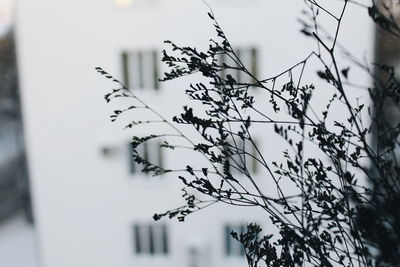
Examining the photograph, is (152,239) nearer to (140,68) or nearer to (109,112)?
(109,112)

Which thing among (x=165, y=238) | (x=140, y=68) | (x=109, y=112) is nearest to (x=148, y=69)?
(x=140, y=68)

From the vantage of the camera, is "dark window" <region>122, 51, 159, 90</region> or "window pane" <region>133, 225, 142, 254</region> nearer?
"dark window" <region>122, 51, 159, 90</region>

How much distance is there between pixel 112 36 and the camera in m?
2.57

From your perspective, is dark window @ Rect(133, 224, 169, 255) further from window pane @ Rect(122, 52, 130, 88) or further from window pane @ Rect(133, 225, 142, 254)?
window pane @ Rect(122, 52, 130, 88)

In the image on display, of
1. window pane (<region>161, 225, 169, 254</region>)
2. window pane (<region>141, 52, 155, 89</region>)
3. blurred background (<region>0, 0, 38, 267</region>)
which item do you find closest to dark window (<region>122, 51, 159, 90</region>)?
window pane (<region>141, 52, 155, 89</region>)

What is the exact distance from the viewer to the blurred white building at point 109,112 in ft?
7.79

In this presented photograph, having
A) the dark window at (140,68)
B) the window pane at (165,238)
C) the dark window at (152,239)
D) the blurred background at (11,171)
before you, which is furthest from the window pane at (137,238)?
the dark window at (140,68)

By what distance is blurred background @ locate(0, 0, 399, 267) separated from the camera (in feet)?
7.86

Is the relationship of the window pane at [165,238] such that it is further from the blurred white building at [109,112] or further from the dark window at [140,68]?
the dark window at [140,68]

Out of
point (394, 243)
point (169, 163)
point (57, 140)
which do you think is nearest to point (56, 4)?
point (57, 140)

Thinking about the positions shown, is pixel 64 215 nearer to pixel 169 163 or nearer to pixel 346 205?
pixel 169 163

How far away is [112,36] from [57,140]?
808 millimetres

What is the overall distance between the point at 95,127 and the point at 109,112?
0.43 feet

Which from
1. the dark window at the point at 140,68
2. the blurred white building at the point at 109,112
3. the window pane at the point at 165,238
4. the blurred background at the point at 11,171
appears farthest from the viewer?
the window pane at the point at 165,238
